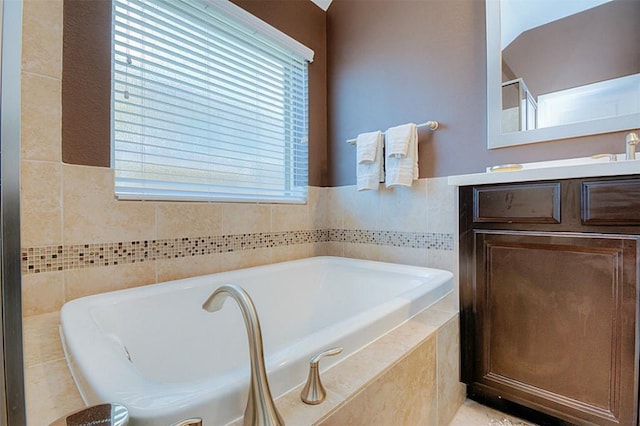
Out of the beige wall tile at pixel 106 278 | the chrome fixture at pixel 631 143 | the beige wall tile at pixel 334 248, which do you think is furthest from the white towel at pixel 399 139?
the beige wall tile at pixel 106 278

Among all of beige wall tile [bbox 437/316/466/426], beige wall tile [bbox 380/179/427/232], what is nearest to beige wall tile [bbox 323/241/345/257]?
beige wall tile [bbox 380/179/427/232]

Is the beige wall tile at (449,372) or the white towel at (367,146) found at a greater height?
the white towel at (367,146)

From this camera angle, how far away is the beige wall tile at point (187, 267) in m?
1.41

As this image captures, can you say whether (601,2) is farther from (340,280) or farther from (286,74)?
(340,280)

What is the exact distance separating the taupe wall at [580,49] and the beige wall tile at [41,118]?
2.08 metres

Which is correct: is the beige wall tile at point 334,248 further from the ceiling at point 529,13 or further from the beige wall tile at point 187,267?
the ceiling at point 529,13

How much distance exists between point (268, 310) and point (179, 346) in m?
0.48

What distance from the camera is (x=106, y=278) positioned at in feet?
4.10

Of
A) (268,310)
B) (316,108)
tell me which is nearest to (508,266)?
(268,310)

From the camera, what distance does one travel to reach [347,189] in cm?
220

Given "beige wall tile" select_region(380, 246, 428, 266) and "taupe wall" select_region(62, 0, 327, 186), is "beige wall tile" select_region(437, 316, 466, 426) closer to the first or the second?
"beige wall tile" select_region(380, 246, 428, 266)

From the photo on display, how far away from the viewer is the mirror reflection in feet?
4.15

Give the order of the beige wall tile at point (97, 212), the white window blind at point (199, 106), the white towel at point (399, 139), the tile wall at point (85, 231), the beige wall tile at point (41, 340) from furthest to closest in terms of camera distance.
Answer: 1. the white towel at point (399, 139)
2. the white window blind at point (199, 106)
3. the beige wall tile at point (97, 212)
4. the tile wall at point (85, 231)
5. the beige wall tile at point (41, 340)

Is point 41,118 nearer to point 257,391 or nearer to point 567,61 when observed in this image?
point 257,391
